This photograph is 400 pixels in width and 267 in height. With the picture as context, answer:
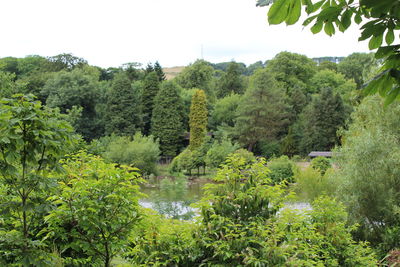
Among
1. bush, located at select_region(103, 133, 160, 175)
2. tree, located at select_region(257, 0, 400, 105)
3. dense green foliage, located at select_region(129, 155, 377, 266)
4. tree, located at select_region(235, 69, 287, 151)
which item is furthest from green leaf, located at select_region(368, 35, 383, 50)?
tree, located at select_region(235, 69, 287, 151)

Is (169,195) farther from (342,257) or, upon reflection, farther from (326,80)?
(326,80)

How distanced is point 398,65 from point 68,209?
4.07 m

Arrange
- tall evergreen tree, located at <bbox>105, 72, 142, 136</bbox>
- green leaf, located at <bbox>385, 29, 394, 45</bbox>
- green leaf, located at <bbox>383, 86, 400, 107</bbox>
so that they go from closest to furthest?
green leaf, located at <bbox>385, 29, 394, 45</bbox>
green leaf, located at <bbox>383, 86, 400, 107</bbox>
tall evergreen tree, located at <bbox>105, 72, 142, 136</bbox>

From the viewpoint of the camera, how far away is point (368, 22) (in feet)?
4.53

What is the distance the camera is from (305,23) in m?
1.49

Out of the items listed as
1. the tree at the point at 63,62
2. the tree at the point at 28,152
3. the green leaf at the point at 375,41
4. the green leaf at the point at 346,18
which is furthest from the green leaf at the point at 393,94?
the tree at the point at 63,62

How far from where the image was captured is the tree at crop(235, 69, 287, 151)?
3859 cm

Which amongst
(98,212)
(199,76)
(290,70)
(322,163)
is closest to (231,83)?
(199,76)

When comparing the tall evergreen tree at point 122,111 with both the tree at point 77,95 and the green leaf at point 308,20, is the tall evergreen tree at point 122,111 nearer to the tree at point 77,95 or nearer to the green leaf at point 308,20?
the tree at point 77,95

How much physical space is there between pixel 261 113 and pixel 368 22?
124ft

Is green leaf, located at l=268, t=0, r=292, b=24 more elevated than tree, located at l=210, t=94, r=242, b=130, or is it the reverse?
green leaf, located at l=268, t=0, r=292, b=24

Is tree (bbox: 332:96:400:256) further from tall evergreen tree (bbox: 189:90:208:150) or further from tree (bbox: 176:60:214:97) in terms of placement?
tree (bbox: 176:60:214:97)

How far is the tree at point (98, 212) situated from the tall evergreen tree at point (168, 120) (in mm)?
34406

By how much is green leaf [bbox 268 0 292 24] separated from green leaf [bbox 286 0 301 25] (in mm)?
17
